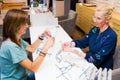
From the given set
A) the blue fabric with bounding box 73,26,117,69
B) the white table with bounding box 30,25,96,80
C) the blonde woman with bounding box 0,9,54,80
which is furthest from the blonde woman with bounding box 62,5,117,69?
the blonde woman with bounding box 0,9,54,80

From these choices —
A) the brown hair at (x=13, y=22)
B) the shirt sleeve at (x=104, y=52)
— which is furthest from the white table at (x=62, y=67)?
the brown hair at (x=13, y=22)

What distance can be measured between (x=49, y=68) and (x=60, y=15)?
2.22 meters

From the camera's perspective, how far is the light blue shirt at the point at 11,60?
1275mm

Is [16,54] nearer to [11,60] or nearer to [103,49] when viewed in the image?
[11,60]

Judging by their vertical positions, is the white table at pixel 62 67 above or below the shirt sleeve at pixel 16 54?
below

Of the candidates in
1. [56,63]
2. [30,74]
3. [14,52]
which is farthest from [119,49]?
[14,52]

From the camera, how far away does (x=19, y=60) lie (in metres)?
1.28

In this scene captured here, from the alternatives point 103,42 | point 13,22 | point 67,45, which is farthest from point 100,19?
point 13,22

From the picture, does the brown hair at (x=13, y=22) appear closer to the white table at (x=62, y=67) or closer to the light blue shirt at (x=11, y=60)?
the light blue shirt at (x=11, y=60)

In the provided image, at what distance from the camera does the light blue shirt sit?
1.27 meters

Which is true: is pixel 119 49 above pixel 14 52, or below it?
below

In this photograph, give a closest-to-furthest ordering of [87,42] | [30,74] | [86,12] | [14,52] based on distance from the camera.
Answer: [14,52]
[30,74]
[87,42]
[86,12]

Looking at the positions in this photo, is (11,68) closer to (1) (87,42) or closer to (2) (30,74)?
(2) (30,74)

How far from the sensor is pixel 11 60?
1301 mm
